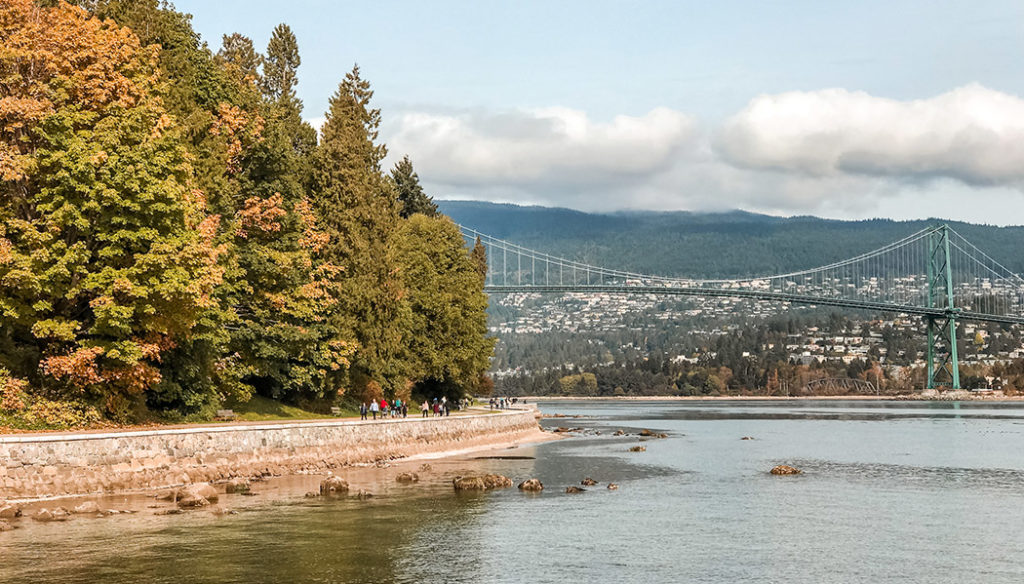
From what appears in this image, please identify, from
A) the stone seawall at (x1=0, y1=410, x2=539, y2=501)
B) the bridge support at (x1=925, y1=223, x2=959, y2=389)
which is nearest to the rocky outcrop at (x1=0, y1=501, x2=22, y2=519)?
the stone seawall at (x1=0, y1=410, x2=539, y2=501)

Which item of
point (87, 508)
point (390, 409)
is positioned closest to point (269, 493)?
point (87, 508)

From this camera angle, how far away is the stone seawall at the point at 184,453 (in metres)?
31.3

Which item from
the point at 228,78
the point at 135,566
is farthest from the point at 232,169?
the point at 135,566

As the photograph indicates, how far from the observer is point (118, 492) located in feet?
109

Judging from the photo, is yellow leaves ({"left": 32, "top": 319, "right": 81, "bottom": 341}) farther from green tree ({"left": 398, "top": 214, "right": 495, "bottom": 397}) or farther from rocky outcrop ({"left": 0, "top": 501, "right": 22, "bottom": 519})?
green tree ({"left": 398, "top": 214, "right": 495, "bottom": 397})

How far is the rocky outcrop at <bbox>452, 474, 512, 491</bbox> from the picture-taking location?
38.4m

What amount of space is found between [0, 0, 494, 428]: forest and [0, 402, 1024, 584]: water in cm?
924

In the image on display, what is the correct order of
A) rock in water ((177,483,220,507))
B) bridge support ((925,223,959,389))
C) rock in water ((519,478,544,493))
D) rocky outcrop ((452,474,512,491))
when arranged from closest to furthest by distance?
rock in water ((177,483,220,507)), rocky outcrop ((452,474,512,491)), rock in water ((519,478,544,493)), bridge support ((925,223,959,389))

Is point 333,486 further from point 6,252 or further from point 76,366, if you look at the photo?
point 6,252

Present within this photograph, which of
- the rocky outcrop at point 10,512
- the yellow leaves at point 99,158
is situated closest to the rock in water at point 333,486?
the rocky outcrop at point 10,512

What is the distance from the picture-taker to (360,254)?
5706cm

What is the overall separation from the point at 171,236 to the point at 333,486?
1079 centimetres

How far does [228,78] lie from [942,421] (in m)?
75.1

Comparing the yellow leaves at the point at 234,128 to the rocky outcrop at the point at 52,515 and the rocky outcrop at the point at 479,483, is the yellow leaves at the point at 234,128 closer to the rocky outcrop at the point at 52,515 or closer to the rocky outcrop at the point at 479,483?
the rocky outcrop at the point at 479,483
